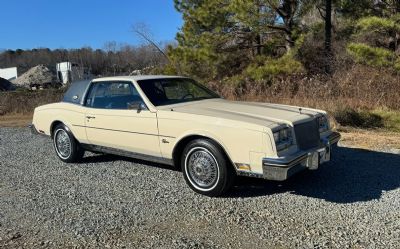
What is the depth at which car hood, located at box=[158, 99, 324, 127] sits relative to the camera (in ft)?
16.5

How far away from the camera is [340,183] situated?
557 centimetres

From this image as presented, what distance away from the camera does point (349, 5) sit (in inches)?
639

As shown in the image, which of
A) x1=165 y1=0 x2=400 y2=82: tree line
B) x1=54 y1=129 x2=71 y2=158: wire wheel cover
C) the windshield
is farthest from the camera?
x1=165 y1=0 x2=400 y2=82: tree line

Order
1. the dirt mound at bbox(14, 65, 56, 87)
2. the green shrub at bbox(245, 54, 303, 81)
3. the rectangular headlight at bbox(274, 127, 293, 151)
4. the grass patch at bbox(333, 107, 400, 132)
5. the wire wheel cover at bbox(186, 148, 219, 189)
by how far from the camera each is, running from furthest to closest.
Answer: the dirt mound at bbox(14, 65, 56, 87) → the green shrub at bbox(245, 54, 303, 81) → the grass patch at bbox(333, 107, 400, 132) → the wire wheel cover at bbox(186, 148, 219, 189) → the rectangular headlight at bbox(274, 127, 293, 151)

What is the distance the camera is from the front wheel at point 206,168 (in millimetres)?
5051

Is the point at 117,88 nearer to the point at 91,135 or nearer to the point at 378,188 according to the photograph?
the point at 91,135

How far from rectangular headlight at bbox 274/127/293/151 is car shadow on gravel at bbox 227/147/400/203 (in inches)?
28.8

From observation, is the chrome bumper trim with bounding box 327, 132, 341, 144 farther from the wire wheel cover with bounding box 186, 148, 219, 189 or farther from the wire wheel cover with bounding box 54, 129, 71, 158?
the wire wheel cover with bounding box 54, 129, 71, 158

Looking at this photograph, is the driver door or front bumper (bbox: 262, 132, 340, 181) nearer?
front bumper (bbox: 262, 132, 340, 181)

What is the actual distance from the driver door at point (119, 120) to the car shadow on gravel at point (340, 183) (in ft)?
4.53

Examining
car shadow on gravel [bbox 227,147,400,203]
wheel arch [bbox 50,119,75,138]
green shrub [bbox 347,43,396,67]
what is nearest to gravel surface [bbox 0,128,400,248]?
car shadow on gravel [bbox 227,147,400,203]

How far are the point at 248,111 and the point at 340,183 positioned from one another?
59.6 inches

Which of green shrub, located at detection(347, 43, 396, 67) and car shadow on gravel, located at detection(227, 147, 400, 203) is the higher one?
green shrub, located at detection(347, 43, 396, 67)

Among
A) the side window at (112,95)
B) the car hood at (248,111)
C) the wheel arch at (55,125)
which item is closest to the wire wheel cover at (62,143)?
the wheel arch at (55,125)
